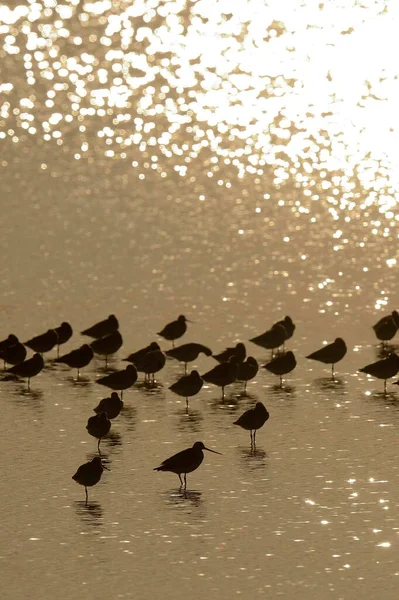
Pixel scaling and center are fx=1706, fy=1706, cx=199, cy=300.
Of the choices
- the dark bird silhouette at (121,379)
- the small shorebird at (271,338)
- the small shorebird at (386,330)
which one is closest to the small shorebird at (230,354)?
the small shorebird at (271,338)

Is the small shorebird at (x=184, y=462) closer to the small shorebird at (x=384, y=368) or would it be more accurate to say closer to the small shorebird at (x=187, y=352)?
the small shorebird at (x=384, y=368)

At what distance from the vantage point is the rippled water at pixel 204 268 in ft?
66.6

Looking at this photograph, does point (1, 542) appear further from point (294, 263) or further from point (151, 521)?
point (294, 263)

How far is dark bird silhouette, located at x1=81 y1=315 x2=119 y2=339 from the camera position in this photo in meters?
30.2

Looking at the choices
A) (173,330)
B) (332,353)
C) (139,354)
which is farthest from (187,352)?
(332,353)

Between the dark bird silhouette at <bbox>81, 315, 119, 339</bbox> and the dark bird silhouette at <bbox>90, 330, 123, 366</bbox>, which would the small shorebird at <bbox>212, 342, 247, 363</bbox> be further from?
the dark bird silhouette at <bbox>81, 315, 119, 339</bbox>

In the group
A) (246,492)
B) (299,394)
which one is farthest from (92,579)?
(299,394)

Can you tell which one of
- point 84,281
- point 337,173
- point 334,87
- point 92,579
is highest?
point 334,87

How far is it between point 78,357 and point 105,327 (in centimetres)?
183

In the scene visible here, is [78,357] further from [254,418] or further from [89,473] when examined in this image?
[89,473]

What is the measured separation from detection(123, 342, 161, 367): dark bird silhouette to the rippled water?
58 centimetres

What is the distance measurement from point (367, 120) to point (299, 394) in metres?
24.7

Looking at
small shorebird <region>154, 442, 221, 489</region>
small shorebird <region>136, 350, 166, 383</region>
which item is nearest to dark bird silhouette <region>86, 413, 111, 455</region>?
small shorebird <region>154, 442, 221, 489</region>

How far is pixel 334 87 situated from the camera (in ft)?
182
